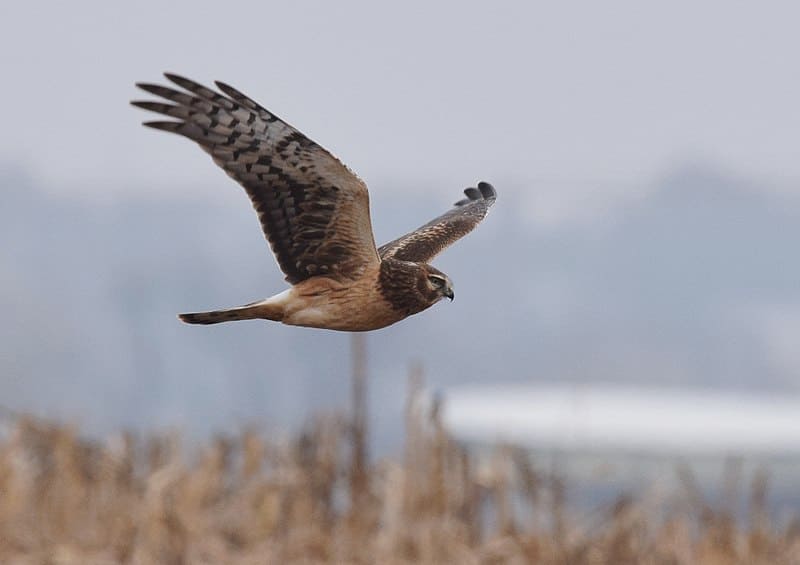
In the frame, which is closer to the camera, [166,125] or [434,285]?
[434,285]

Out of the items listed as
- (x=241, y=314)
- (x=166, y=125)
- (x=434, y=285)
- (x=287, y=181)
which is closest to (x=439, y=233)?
(x=287, y=181)

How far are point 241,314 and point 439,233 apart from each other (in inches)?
77.3

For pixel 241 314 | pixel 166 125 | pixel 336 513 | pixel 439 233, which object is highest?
pixel 166 125

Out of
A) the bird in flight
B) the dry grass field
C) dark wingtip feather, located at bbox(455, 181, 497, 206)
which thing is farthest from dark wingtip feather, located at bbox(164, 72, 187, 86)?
the dry grass field

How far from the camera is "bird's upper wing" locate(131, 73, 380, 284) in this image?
11.8ft

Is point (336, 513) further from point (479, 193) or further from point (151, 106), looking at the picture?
point (151, 106)

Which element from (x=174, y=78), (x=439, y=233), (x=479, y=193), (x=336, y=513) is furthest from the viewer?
(x=336, y=513)

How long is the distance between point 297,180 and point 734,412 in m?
89.6

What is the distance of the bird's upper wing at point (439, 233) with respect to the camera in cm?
439

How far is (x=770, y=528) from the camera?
50.9 feet

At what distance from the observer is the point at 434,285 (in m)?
3.48

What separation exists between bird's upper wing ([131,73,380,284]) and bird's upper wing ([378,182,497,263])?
17cm

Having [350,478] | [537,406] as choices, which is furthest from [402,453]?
[537,406]

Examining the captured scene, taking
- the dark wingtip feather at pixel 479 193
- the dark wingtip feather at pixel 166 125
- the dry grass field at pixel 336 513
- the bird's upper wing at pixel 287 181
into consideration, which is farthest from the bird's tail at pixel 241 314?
the dry grass field at pixel 336 513
